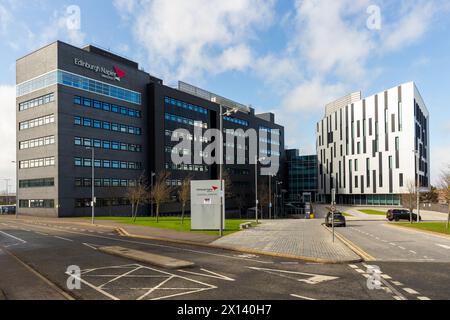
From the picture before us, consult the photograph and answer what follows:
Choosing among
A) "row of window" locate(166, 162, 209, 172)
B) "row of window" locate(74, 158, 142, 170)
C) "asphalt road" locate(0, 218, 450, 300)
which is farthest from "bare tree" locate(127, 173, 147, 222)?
"asphalt road" locate(0, 218, 450, 300)

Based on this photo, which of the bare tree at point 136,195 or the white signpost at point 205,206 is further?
the bare tree at point 136,195

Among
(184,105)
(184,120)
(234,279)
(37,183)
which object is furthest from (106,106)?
(234,279)

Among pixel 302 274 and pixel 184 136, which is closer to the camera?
pixel 302 274

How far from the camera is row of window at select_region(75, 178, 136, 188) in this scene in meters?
58.3

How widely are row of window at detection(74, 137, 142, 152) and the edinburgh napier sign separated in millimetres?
11641

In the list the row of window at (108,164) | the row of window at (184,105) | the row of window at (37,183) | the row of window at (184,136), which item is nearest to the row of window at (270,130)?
the row of window at (184,105)

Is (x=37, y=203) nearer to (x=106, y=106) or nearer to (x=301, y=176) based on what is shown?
(x=106, y=106)

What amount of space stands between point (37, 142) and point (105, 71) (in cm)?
1670

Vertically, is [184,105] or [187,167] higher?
[184,105]

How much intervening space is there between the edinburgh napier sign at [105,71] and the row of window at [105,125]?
27.3 ft

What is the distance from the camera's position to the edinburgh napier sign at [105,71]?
58.6 m

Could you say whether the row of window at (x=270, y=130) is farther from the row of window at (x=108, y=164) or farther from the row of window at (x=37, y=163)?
the row of window at (x=37, y=163)

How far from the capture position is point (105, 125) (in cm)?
6250
